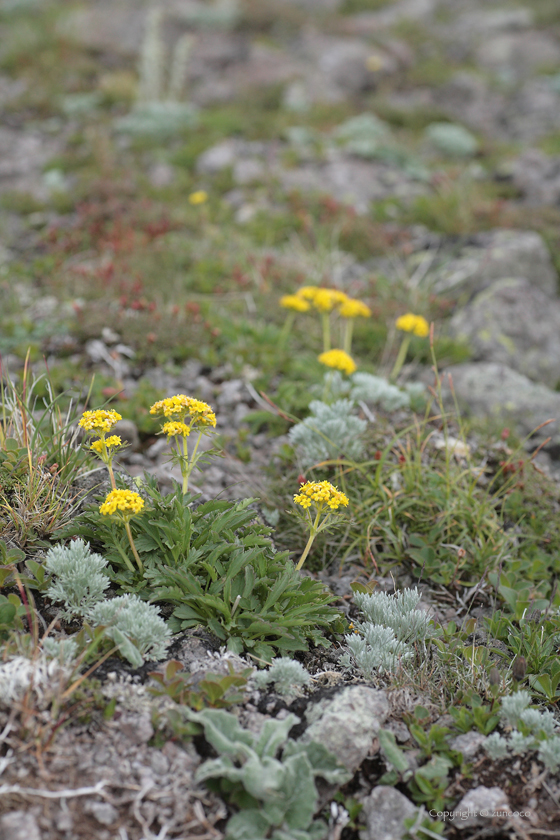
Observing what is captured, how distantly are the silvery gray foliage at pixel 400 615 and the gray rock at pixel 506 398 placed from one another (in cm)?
222

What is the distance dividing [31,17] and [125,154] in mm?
7980

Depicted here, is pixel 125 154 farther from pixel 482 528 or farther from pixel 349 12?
pixel 349 12

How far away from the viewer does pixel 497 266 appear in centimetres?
604

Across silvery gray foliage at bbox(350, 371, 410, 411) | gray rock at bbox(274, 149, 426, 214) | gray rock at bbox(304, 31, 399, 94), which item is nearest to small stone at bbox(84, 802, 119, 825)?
silvery gray foliage at bbox(350, 371, 410, 411)

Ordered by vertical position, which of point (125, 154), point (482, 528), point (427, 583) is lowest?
point (427, 583)

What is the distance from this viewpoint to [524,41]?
15742mm

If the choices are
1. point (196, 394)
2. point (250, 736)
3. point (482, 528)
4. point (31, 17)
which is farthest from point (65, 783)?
point (31, 17)

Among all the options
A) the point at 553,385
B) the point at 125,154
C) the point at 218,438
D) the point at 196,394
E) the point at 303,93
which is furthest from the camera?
the point at 303,93

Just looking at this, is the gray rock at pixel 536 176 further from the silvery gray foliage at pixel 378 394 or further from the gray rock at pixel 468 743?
the gray rock at pixel 468 743

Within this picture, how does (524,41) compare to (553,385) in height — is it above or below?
above

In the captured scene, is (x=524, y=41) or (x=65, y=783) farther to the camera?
(x=524, y=41)

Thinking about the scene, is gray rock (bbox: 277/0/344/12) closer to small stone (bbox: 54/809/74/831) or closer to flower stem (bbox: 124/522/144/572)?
flower stem (bbox: 124/522/144/572)

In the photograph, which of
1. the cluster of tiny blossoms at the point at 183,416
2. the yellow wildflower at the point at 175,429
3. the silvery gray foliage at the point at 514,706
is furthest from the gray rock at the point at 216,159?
the silvery gray foliage at the point at 514,706

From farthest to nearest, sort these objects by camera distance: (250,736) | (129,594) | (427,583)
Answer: (427,583) < (129,594) < (250,736)
